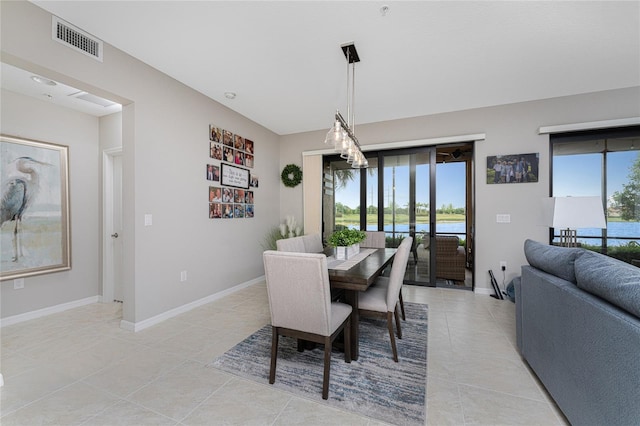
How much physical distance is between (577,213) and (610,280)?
1.71m

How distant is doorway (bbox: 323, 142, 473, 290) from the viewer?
166 inches

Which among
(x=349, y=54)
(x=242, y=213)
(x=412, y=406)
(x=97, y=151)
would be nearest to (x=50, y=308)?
(x=97, y=151)

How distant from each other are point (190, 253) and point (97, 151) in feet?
6.62

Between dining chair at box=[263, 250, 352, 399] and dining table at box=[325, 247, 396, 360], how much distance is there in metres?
0.20

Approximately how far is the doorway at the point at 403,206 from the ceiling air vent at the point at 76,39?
11.2ft

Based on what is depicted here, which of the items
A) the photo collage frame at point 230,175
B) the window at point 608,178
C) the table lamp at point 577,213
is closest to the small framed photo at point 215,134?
the photo collage frame at point 230,175

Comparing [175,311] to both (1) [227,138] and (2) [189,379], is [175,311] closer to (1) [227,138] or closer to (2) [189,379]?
(2) [189,379]

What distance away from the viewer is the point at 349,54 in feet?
8.19

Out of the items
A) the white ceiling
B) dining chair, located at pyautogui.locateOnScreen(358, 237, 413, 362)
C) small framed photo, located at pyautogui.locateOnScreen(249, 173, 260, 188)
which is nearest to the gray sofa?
dining chair, located at pyautogui.locateOnScreen(358, 237, 413, 362)

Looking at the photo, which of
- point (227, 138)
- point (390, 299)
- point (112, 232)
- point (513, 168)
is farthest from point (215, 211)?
point (513, 168)

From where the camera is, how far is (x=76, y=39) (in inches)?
84.7

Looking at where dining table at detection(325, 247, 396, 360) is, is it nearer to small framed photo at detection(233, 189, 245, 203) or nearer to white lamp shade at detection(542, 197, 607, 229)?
white lamp shade at detection(542, 197, 607, 229)

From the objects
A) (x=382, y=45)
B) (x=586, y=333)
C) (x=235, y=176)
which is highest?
(x=382, y=45)

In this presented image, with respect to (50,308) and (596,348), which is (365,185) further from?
(50,308)
